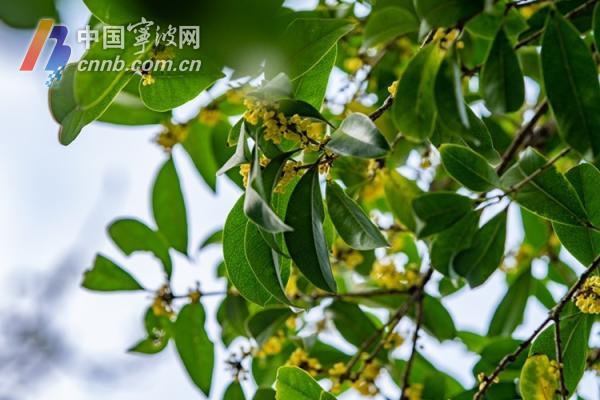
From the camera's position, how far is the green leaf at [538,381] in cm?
101

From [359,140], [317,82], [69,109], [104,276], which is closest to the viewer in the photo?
[359,140]

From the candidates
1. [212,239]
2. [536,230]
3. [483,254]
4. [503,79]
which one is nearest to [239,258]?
[483,254]

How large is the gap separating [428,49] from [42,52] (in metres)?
0.68

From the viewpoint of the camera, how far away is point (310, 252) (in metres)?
0.92

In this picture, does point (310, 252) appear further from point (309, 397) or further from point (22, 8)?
point (22, 8)

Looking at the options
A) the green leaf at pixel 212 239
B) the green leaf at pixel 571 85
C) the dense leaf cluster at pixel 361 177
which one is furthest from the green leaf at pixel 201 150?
the green leaf at pixel 571 85

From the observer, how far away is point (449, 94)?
30.6 inches

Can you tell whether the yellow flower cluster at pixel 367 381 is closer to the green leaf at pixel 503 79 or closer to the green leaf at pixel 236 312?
the green leaf at pixel 236 312

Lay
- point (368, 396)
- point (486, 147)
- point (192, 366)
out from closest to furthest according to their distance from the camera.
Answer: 1. point (486, 147)
2. point (368, 396)
3. point (192, 366)

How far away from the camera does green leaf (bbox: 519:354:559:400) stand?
101cm

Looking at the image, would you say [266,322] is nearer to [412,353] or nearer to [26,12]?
[412,353]

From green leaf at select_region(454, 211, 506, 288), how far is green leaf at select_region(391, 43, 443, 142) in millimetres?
178

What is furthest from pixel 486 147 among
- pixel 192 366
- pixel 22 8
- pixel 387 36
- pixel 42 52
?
pixel 192 366

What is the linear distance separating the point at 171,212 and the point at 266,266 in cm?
83
